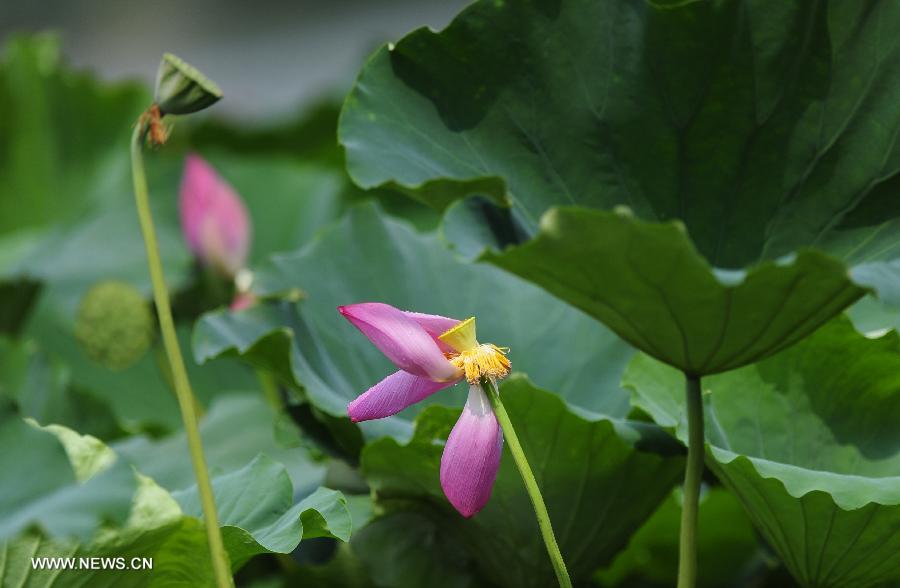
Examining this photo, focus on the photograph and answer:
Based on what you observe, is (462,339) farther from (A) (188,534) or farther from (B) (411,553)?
(B) (411,553)

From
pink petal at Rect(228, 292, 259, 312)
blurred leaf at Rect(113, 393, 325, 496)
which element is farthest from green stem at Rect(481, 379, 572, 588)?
pink petal at Rect(228, 292, 259, 312)

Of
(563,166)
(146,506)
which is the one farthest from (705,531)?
(146,506)

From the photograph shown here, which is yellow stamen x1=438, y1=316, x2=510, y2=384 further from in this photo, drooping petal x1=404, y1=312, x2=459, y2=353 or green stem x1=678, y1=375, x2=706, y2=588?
green stem x1=678, y1=375, x2=706, y2=588

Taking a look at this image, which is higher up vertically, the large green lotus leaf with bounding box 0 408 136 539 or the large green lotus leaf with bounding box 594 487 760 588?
the large green lotus leaf with bounding box 594 487 760 588

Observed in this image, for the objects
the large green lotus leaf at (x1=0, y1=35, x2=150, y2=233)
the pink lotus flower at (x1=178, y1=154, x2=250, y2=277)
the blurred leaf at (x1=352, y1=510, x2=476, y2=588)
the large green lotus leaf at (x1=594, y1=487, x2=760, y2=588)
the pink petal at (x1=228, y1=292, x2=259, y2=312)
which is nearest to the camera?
the blurred leaf at (x1=352, y1=510, x2=476, y2=588)

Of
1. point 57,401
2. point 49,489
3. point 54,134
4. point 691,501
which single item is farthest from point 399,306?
point 54,134

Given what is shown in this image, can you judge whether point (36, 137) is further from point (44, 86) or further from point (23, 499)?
point (23, 499)

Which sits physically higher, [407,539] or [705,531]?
[705,531]
